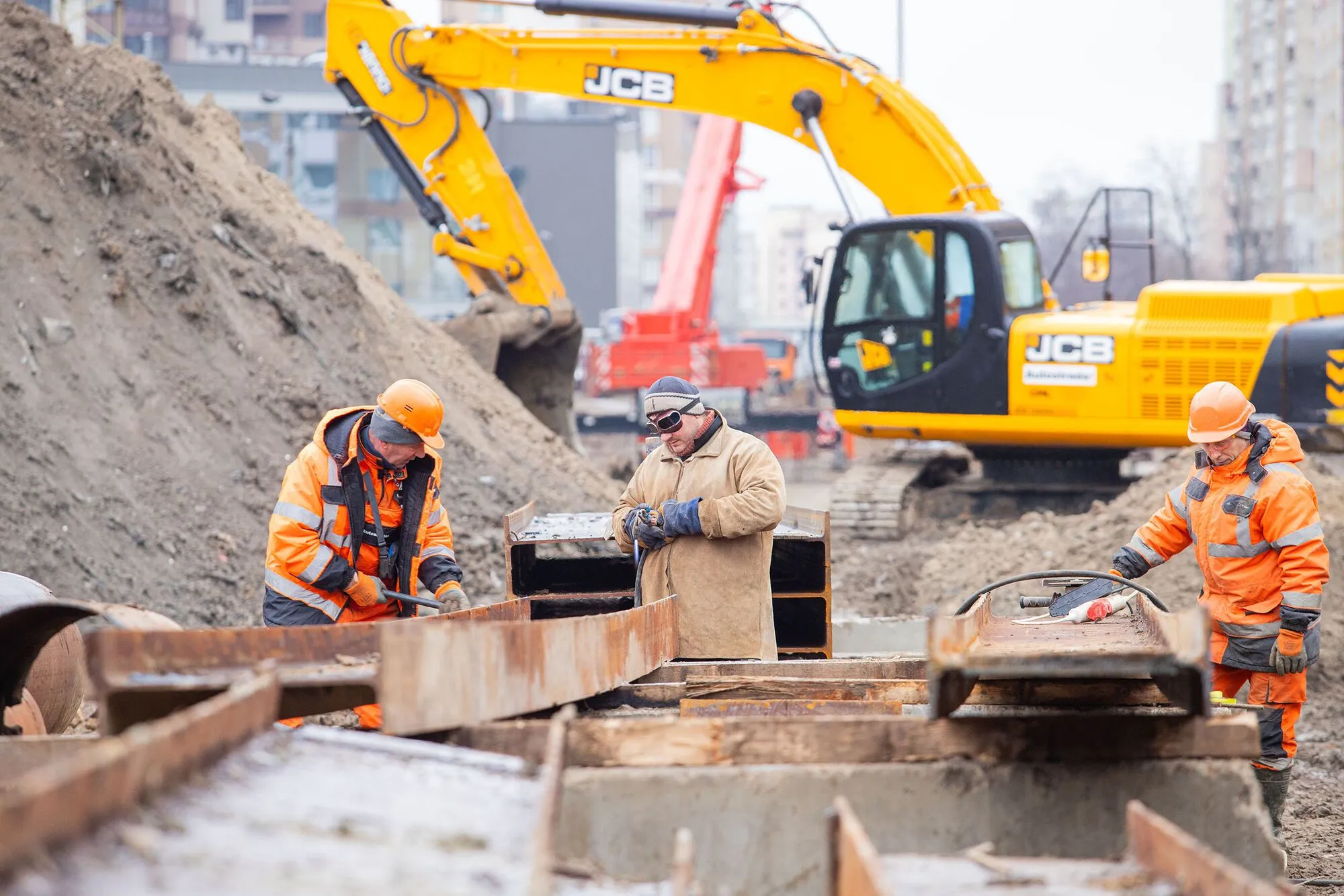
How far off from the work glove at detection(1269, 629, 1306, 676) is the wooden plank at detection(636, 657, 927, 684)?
1.77m

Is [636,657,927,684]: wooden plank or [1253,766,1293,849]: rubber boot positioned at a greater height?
[636,657,927,684]: wooden plank

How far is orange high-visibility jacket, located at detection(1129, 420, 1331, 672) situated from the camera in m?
6.14

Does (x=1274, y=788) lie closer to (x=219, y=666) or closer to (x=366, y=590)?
(x=366, y=590)

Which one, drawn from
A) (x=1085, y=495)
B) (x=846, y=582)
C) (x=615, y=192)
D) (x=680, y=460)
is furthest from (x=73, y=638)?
(x=615, y=192)

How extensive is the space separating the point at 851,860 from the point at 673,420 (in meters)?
3.20

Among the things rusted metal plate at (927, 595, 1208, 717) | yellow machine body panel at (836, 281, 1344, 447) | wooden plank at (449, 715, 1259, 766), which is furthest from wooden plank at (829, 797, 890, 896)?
yellow machine body panel at (836, 281, 1344, 447)

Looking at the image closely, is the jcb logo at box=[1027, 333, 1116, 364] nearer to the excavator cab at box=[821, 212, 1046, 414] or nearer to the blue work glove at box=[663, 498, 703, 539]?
the excavator cab at box=[821, 212, 1046, 414]

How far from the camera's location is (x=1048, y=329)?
12.5 meters

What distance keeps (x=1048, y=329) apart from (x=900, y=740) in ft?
29.7

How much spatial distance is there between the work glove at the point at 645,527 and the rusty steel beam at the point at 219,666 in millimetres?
1890

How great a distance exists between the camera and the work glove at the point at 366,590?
230 inches

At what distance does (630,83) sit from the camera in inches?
518

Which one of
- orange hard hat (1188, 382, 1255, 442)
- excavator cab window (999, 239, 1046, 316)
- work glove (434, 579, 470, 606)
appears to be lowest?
work glove (434, 579, 470, 606)

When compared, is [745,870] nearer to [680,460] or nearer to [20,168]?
[680,460]
